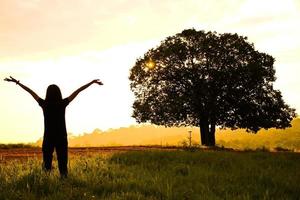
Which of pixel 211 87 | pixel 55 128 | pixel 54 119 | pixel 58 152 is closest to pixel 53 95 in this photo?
pixel 54 119

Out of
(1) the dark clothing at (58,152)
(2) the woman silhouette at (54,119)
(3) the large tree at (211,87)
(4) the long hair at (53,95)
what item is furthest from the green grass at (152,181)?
(3) the large tree at (211,87)

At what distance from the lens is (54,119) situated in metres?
11.6

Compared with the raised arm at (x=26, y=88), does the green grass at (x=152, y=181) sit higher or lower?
lower

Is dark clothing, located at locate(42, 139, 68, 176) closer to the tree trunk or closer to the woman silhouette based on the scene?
the woman silhouette

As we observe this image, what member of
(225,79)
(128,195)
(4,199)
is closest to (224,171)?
(128,195)

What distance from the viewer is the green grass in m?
10.6

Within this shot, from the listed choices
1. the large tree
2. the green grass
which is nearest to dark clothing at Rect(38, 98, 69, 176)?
the green grass

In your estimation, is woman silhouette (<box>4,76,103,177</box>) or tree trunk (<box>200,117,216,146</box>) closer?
woman silhouette (<box>4,76,103,177</box>)

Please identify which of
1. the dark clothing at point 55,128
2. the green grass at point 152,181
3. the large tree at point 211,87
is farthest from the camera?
the large tree at point 211,87

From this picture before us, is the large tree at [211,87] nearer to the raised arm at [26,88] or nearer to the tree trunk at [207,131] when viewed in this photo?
the tree trunk at [207,131]

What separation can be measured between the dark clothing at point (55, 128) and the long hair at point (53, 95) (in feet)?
0.26

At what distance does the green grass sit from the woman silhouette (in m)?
0.64

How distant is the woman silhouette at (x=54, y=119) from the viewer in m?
11.6

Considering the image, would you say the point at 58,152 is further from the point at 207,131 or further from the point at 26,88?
the point at 207,131
